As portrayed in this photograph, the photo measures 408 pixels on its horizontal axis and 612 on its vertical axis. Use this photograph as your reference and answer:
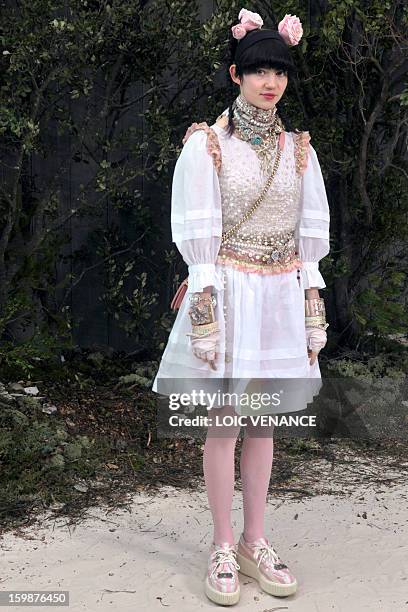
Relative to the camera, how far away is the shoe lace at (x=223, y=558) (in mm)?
2814

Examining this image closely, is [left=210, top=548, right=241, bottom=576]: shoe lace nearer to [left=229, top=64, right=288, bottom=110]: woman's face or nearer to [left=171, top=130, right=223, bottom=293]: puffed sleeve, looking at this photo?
[left=171, top=130, right=223, bottom=293]: puffed sleeve

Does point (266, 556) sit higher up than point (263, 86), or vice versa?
point (263, 86)

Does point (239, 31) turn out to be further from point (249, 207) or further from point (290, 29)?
point (249, 207)

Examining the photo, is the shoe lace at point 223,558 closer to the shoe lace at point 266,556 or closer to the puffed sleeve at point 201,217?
the shoe lace at point 266,556

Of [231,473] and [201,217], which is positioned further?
[231,473]

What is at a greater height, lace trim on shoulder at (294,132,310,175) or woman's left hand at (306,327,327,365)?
lace trim on shoulder at (294,132,310,175)

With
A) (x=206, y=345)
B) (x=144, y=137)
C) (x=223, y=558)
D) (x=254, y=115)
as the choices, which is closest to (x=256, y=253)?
(x=206, y=345)

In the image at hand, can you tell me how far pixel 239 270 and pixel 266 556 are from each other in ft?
3.55

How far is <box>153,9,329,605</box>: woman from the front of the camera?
8.63 ft

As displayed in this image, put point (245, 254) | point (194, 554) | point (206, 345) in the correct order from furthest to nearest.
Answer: point (194, 554) < point (245, 254) < point (206, 345)

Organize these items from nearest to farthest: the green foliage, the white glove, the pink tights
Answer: the white glove < the pink tights < the green foliage

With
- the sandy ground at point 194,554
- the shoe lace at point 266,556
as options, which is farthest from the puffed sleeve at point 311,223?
the sandy ground at point 194,554

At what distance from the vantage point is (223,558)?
282cm

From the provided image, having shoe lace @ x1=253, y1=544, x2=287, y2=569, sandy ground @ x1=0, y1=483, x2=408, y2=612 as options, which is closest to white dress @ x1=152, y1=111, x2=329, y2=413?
shoe lace @ x1=253, y1=544, x2=287, y2=569
